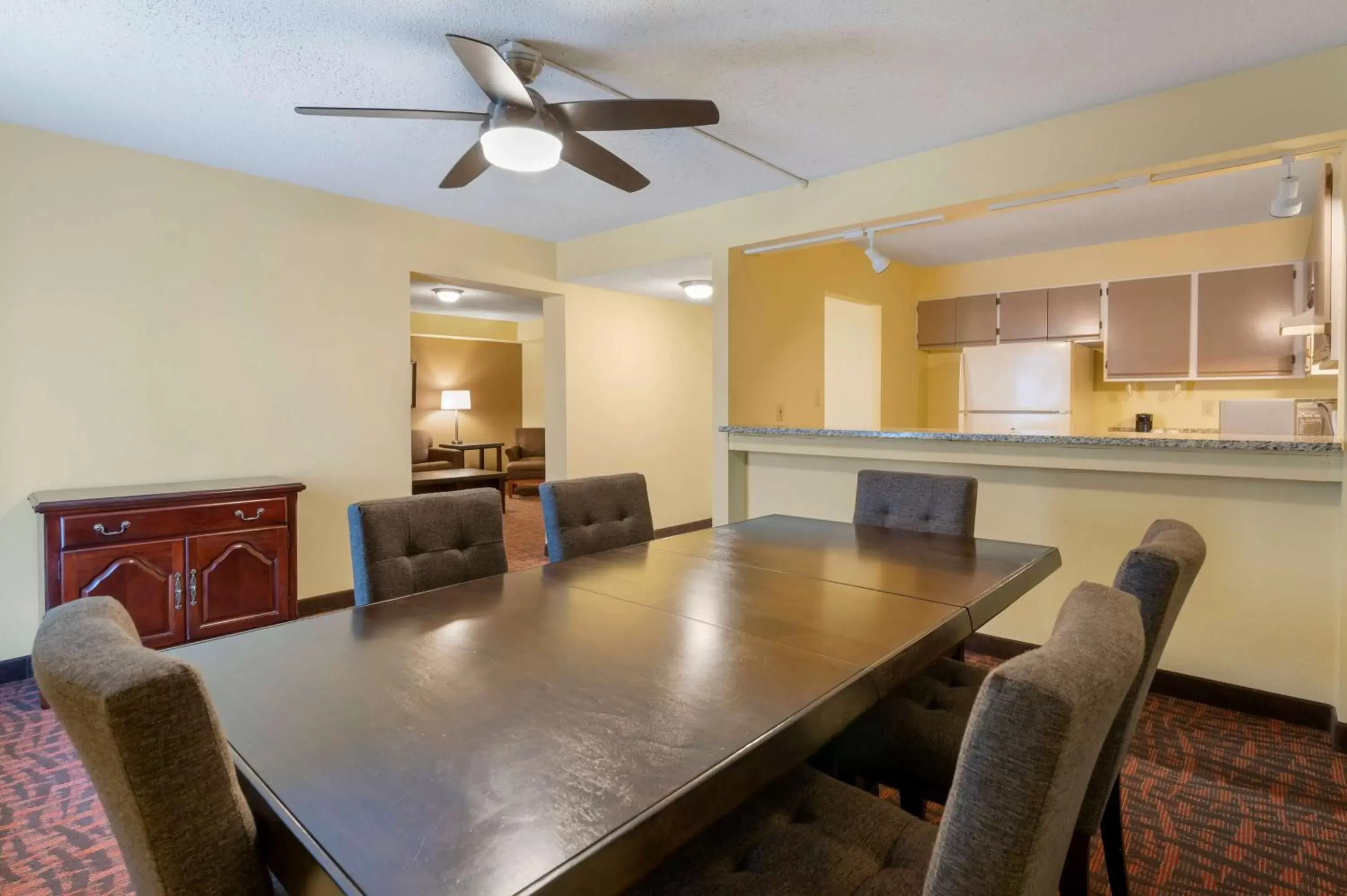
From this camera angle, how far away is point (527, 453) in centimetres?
932

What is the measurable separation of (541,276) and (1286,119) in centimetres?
407

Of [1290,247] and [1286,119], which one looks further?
A: [1290,247]

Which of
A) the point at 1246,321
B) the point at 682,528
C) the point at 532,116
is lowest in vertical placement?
the point at 682,528

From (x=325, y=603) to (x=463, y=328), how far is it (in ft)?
20.2

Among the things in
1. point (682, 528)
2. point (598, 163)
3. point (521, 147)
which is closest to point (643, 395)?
point (682, 528)

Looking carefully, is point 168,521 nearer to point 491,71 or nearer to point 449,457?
point 491,71

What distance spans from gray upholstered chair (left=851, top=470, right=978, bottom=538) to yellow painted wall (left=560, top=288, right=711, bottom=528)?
9.60 ft

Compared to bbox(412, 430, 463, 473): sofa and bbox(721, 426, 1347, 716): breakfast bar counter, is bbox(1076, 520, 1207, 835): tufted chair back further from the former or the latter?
bbox(412, 430, 463, 473): sofa

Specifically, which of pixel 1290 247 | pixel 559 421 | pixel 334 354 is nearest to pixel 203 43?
pixel 334 354

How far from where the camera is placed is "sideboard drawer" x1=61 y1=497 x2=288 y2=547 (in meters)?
2.72

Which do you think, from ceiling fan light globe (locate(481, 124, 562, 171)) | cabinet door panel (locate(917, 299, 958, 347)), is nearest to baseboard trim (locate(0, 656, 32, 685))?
ceiling fan light globe (locate(481, 124, 562, 171))

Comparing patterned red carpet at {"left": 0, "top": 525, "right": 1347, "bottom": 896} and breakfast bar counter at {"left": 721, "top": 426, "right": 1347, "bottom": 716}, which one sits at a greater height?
breakfast bar counter at {"left": 721, "top": 426, "right": 1347, "bottom": 716}

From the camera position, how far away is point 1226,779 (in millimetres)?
2131

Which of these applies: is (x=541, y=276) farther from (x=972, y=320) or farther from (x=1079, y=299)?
(x=1079, y=299)
